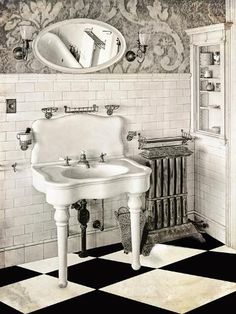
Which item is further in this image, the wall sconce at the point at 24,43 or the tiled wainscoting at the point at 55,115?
the tiled wainscoting at the point at 55,115

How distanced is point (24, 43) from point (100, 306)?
2373mm

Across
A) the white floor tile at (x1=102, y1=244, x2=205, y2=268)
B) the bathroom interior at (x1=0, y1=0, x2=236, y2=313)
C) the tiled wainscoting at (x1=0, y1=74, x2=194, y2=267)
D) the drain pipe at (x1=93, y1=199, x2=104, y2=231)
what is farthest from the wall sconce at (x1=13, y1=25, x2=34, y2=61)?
the white floor tile at (x1=102, y1=244, x2=205, y2=268)

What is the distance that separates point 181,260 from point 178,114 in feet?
5.30

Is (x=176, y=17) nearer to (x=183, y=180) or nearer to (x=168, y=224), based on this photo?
(x=183, y=180)

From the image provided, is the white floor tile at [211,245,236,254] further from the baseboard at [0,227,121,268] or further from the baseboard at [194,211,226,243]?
the baseboard at [0,227,121,268]

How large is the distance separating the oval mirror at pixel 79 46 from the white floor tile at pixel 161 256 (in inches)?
73.0

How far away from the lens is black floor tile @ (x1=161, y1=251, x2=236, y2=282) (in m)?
4.27

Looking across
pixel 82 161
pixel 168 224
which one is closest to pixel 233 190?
pixel 168 224

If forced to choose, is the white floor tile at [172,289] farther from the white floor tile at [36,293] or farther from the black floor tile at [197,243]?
the black floor tile at [197,243]

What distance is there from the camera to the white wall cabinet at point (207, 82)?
197 inches

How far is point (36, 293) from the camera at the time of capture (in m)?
3.95

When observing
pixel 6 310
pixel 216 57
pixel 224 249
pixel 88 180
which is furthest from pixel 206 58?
pixel 6 310

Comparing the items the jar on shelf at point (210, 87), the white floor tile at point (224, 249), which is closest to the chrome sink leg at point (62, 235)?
the white floor tile at point (224, 249)

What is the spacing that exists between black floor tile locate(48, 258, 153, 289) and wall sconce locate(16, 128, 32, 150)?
120 cm
